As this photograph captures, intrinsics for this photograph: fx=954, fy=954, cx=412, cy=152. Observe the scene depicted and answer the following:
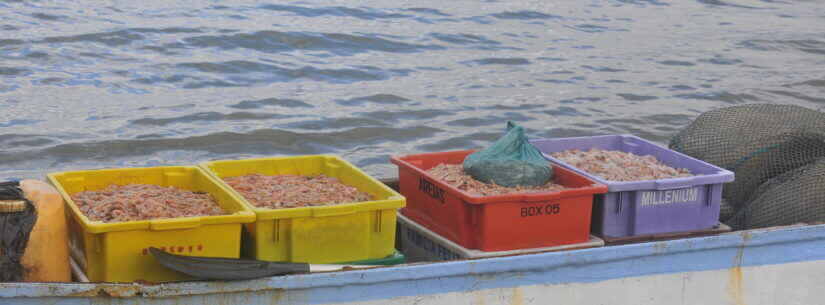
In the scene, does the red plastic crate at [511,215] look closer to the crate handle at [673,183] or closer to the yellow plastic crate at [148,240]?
the crate handle at [673,183]

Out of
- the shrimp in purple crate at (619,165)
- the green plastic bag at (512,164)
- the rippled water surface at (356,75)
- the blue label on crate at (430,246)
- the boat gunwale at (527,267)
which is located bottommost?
the rippled water surface at (356,75)

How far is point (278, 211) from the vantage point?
3.15m

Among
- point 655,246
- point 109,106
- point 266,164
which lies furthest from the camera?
point 109,106

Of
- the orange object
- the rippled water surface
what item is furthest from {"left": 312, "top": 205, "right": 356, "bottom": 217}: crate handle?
the rippled water surface

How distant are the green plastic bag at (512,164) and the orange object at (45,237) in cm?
155

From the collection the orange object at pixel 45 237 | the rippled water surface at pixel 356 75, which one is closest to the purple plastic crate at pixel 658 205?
the orange object at pixel 45 237

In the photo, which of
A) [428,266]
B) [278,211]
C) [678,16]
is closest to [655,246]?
[428,266]

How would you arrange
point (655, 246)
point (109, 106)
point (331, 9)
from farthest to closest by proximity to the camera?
1. point (331, 9)
2. point (109, 106)
3. point (655, 246)

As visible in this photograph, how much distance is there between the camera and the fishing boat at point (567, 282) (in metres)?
2.97

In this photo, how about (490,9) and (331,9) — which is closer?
(331,9)

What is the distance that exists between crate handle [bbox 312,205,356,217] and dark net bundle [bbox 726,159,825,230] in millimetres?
1928

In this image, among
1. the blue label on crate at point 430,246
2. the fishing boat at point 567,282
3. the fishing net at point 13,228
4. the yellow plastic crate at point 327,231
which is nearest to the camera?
the fishing net at point 13,228

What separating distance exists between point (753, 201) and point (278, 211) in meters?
2.28

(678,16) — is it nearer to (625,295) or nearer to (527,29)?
(527,29)
